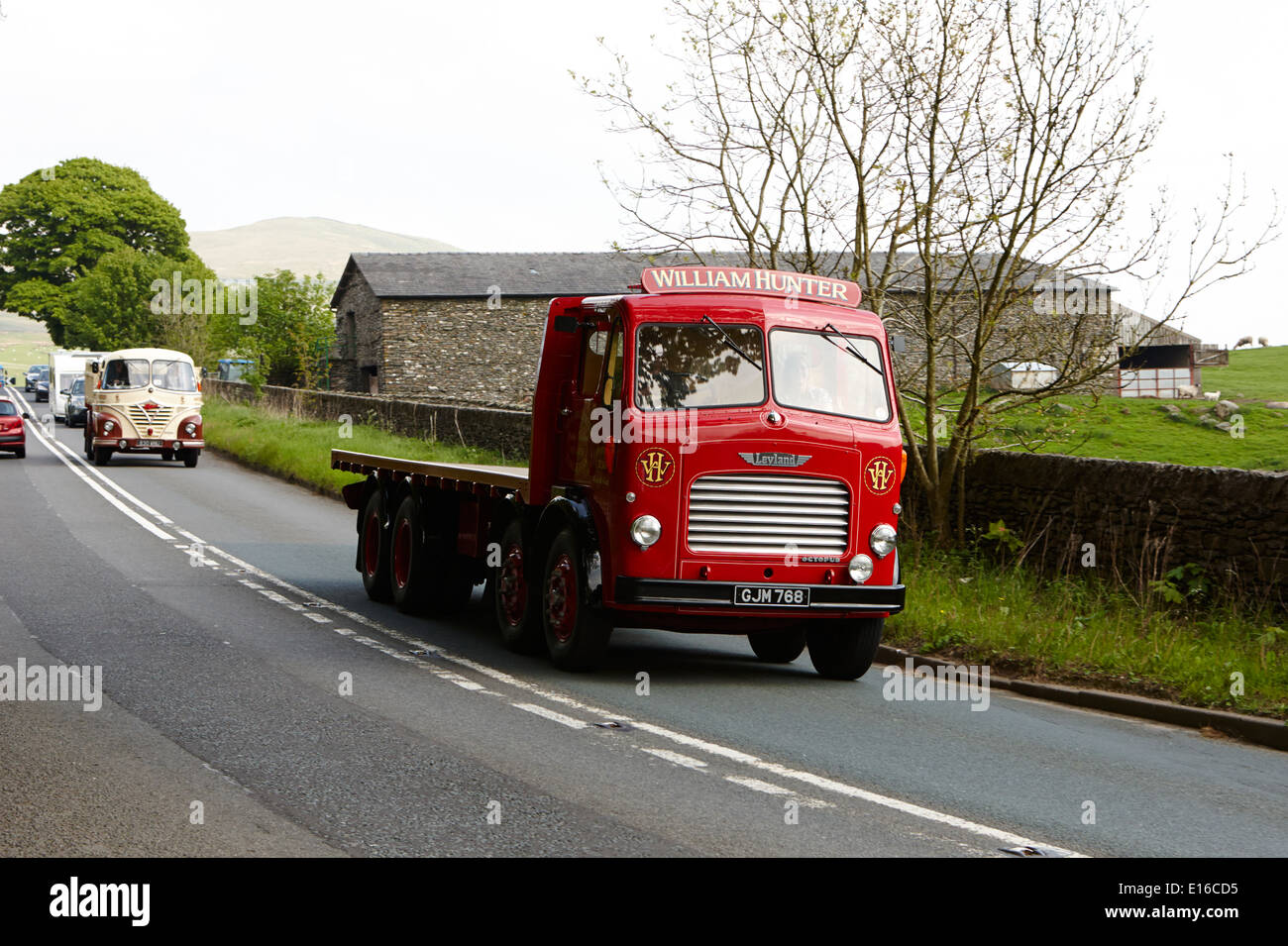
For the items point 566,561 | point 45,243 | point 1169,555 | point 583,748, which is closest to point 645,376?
point 566,561

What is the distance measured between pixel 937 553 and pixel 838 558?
580 centimetres

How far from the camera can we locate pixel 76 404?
2170 inches

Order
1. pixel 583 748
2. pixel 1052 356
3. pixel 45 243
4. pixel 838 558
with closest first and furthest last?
pixel 583 748
pixel 838 558
pixel 1052 356
pixel 45 243

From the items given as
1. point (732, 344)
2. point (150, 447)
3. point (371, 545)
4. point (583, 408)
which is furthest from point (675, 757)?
point (150, 447)

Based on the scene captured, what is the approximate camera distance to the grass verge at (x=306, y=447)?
29.8 m

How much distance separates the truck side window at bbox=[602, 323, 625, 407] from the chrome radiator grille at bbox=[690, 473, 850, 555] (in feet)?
3.18

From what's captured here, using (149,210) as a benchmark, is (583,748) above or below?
below

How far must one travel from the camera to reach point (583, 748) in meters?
8.32

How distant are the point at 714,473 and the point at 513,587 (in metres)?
2.41

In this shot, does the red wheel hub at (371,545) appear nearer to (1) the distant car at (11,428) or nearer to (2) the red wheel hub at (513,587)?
(2) the red wheel hub at (513,587)

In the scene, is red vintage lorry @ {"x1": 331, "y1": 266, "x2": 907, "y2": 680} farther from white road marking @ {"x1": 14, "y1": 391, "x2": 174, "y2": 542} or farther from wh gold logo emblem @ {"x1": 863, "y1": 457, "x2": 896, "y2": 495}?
white road marking @ {"x1": 14, "y1": 391, "x2": 174, "y2": 542}

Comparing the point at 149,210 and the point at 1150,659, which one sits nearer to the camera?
the point at 1150,659

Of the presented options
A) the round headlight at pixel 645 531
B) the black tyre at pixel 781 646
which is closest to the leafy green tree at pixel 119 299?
the black tyre at pixel 781 646
